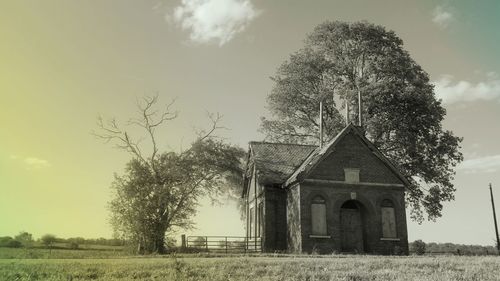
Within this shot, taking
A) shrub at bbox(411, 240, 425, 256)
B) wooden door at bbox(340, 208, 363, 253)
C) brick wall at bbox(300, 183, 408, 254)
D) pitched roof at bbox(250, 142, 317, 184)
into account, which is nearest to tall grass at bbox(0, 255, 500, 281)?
brick wall at bbox(300, 183, 408, 254)

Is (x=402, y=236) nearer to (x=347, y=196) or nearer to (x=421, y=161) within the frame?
(x=347, y=196)

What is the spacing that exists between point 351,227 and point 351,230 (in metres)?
0.20

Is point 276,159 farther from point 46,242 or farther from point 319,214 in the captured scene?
point 46,242

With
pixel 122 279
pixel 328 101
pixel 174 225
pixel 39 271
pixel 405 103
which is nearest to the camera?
pixel 122 279

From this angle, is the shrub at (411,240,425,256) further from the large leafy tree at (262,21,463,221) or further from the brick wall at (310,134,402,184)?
the brick wall at (310,134,402,184)

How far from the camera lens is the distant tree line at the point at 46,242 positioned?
19.5m

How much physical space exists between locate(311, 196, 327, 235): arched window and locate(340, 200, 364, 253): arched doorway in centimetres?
169

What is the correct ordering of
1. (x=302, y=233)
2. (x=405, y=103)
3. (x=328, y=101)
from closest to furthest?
(x=302, y=233) → (x=405, y=103) → (x=328, y=101)

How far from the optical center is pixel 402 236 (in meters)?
31.9

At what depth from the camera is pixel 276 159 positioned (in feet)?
120

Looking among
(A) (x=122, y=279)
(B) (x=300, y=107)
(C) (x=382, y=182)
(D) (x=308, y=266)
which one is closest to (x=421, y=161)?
(C) (x=382, y=182)

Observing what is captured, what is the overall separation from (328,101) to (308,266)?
25.7 m

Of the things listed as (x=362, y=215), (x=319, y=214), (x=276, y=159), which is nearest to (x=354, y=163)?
(x=362, y=215)

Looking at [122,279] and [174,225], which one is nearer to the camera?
[122,279]
